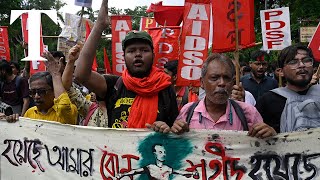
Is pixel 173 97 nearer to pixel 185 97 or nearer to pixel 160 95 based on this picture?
pixel 160 95

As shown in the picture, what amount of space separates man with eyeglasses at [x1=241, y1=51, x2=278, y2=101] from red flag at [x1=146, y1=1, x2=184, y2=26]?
1.87 metres

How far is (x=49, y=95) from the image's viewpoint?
3541 millimetres

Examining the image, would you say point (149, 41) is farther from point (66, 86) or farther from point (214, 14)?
point (214, 14)

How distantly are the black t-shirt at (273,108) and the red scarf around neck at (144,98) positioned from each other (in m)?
0.70

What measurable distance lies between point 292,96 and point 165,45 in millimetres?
3863

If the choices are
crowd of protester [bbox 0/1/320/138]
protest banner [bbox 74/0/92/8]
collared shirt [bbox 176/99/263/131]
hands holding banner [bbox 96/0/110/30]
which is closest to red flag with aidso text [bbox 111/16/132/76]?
protest banner [bbox 74/0/92/8]

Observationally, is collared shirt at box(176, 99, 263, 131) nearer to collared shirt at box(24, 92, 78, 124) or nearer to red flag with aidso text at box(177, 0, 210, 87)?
collared shirt at box(24, 92, 78, 124)

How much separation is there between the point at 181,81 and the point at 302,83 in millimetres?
2135

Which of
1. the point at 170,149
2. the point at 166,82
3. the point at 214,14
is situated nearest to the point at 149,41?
the point at 166,82

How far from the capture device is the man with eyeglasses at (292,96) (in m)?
2.91

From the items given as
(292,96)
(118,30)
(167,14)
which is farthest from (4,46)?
(292,96)

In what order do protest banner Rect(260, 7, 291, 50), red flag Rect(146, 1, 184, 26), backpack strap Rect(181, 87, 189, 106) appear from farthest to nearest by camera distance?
red flag Rect(146, 1, 184, 26) < protest banner Rect(260, 7, 291, 50) < backpack strap Rect(181, 87, 189, 106)

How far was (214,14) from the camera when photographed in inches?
188

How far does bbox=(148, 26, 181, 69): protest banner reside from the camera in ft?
21.6
